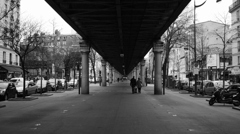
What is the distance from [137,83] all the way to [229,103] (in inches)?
599

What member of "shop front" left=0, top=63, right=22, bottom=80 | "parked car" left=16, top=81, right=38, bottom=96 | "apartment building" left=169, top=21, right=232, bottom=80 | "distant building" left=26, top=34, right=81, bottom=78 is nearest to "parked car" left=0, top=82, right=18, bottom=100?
"parked car" left=16, top=81, right=38, bottom=96

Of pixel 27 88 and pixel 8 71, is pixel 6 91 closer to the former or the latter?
pixel 27 88

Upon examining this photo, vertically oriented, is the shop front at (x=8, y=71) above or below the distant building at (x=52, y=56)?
below

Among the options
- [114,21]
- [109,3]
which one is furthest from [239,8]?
[109,3]

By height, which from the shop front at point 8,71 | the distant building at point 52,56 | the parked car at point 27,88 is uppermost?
the distant building at point 52,56

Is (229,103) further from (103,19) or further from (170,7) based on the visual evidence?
(103,19)

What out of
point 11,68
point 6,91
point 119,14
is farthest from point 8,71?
point 119,14

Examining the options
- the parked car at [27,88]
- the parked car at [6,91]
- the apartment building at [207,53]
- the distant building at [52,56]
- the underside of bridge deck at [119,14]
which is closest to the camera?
the underside of bridge deck at [119,14]

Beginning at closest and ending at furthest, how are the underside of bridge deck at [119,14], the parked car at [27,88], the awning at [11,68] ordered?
the underside of bridge deck at [119,14], the parked car at [27,88], the awning at [11,68]

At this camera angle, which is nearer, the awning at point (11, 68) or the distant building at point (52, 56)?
the distant building at point (52, 56)

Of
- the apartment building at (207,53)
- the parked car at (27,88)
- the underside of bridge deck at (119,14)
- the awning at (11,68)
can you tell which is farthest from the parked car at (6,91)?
the awning at (11,68)

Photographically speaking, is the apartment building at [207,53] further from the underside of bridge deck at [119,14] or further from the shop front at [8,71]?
the shop front at [8,71]

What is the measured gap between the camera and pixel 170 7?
17.9 m

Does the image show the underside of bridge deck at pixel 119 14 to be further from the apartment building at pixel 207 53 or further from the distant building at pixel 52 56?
the apartment building at pixel 207 53
